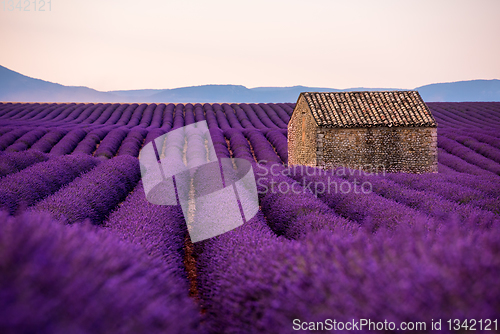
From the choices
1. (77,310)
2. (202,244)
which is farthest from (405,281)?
(202,244)

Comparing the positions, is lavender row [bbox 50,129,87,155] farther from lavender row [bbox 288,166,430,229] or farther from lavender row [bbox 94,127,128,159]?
lavender row [bbox 288,166,430,229]

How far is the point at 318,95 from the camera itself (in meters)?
14.2

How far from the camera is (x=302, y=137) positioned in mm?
14367

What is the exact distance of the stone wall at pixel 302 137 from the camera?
1292 centimetres

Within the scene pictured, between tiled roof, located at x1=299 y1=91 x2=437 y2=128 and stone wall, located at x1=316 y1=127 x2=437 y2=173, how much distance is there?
330mm

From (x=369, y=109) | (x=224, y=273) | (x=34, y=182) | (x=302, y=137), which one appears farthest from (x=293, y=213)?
(x=369, y=109)

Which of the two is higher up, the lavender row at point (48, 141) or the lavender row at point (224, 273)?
the lavender row at point (48, 141)

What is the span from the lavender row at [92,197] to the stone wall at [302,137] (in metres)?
7.38

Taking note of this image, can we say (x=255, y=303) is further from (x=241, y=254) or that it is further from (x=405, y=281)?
(x=241, y=254)

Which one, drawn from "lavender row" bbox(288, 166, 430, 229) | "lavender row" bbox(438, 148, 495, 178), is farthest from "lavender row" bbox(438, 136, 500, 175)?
"lavender row" bbox(288, 166, 430, 229)

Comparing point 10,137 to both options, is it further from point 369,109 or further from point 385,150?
point 385,150

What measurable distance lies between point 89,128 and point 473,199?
25.2 meters

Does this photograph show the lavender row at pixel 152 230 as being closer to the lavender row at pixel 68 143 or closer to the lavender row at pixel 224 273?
the lavender row at pixel 224 273

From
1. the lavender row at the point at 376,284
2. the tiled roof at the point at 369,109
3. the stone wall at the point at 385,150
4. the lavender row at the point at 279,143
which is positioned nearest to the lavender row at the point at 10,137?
the lavender row at the point at 279,143
